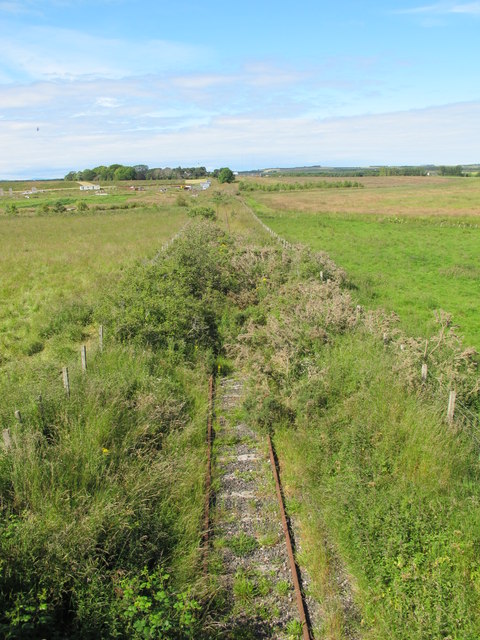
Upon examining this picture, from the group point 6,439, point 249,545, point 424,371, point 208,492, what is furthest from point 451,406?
point 6,439

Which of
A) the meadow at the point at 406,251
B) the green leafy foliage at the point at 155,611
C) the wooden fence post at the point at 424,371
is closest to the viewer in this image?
the green leafy foliage at the point at 155,611

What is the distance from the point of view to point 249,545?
656 centimetres

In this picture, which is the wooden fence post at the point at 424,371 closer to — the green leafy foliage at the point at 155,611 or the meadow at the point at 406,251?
the meadow at the point at 406,251

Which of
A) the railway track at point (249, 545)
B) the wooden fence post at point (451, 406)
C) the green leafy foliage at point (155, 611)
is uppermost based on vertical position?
the wooden fence post at point (451, 406)

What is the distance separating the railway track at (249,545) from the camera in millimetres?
5465

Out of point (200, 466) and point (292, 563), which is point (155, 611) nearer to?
point (292, 563)

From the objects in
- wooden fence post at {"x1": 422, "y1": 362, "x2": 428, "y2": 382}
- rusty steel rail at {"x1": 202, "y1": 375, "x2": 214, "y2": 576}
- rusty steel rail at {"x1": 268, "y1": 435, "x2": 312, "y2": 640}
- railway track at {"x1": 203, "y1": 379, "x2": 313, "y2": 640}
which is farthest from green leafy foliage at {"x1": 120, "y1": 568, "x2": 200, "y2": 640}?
wooden fence post at {"x1": 422, "y1": 362, "x2": 428, "y2": 382}

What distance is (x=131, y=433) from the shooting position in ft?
25.9

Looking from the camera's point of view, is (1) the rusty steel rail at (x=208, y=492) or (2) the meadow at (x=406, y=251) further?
(2) the meadow at (x=406, y=251)

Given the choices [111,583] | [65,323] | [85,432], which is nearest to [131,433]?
[85,432]

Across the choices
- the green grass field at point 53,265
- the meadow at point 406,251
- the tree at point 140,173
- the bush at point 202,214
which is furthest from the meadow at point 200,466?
the tree at point 140,173

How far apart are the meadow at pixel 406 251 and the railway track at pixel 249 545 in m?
7.06

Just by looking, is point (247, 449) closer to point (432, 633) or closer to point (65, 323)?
point (432, 633)

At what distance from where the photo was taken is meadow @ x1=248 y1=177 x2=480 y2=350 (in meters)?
18.0
